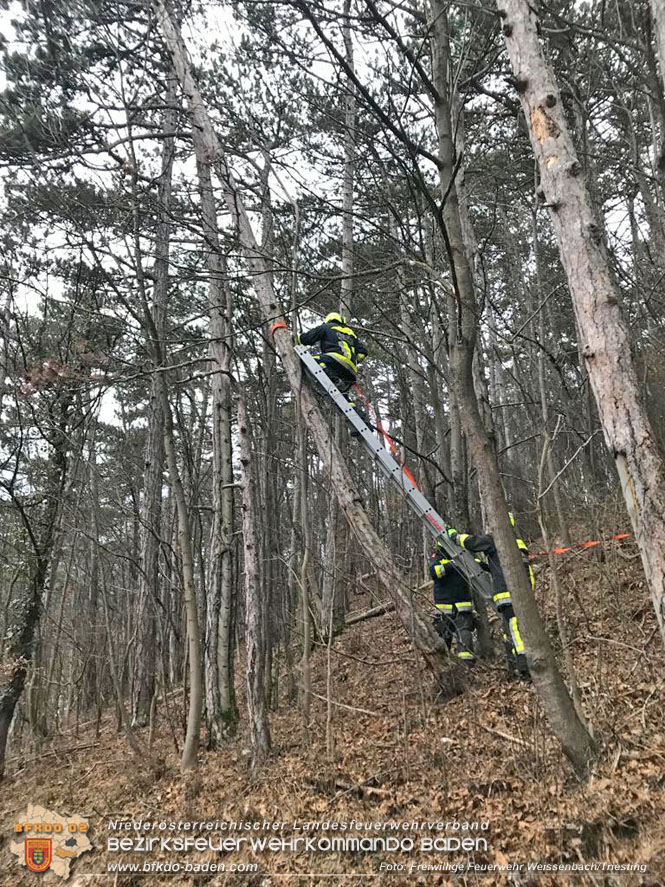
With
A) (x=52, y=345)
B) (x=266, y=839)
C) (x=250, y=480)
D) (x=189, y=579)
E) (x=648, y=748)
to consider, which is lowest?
(x=266, y=839)

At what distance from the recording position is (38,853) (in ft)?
13.9

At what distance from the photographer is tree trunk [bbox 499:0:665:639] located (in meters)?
2.63

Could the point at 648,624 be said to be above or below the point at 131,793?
above

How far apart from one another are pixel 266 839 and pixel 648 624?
4544mm

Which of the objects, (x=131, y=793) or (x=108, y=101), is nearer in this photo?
(x=131, y=793)

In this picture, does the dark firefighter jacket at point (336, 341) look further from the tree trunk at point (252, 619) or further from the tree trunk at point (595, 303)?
the tree trunk at point (595, 303)

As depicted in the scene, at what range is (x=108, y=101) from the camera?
6.07m

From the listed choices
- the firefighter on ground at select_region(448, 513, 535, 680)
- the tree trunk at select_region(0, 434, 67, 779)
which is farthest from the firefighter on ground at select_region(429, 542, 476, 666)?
the tree trunk at select_region(0, 434, 67, 779)

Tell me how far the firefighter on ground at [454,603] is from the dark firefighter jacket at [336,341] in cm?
225

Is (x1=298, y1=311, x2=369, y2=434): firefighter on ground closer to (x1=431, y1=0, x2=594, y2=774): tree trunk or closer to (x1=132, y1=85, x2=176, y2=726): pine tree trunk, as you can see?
(x1=132, y1=85, x2=176, y2=726): pine tree trunk

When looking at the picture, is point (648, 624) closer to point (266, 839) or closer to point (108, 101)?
point (266, 839)

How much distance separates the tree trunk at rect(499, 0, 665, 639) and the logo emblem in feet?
15.6

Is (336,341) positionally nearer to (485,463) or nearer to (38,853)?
(485,463)

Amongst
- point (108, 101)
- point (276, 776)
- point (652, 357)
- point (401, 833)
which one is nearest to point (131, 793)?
point (276, 776)
